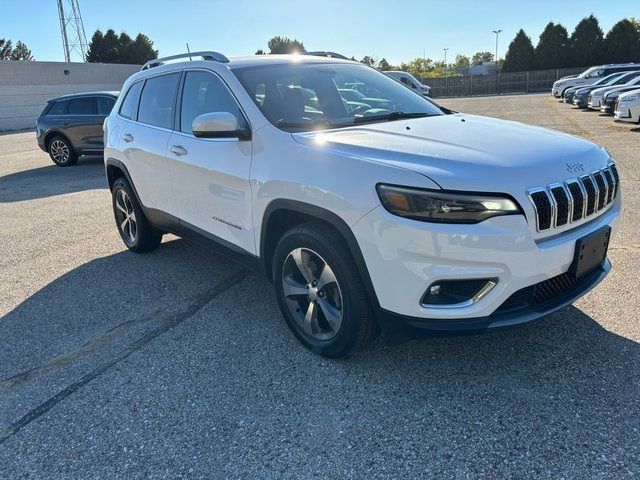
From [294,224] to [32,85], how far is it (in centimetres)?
3301

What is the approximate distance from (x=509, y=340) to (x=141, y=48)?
194 ft

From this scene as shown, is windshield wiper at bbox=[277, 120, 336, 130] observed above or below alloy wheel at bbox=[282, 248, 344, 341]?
above

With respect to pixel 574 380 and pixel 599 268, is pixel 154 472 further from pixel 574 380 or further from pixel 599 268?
pixel 599 268

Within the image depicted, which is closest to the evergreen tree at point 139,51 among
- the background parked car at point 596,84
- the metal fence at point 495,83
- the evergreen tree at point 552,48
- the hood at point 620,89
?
the metal fence at point 495,83

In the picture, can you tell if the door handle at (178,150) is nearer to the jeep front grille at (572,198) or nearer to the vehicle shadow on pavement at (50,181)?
the jeep front grille at (572,198)

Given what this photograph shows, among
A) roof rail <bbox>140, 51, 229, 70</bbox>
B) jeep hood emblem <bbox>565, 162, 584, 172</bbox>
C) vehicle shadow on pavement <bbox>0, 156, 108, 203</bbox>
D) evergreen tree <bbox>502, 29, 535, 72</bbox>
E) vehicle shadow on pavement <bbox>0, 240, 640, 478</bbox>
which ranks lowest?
vehicle shadow on pavement <bbox>0, 240, 640, 478</bbox>

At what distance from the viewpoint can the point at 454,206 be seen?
7.76ft

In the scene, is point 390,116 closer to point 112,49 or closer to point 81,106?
point 81,106

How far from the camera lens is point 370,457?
2.35 metres

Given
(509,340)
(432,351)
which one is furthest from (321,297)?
(509,340)

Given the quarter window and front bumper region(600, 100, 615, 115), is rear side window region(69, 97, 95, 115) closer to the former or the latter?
the quarter window

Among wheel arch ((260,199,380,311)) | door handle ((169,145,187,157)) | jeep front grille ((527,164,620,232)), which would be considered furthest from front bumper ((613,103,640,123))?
wheel arch ((260,199,380,311))

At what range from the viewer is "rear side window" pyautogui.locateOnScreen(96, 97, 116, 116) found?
39.3 ft

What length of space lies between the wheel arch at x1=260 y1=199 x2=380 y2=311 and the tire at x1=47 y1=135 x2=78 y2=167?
1121 centimetres
